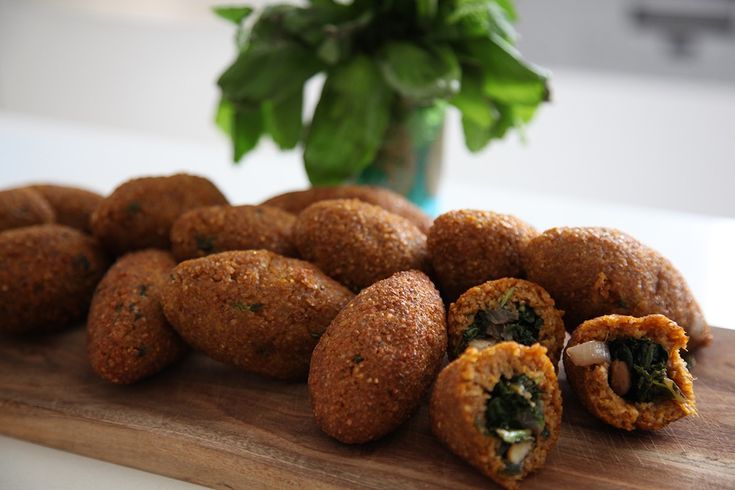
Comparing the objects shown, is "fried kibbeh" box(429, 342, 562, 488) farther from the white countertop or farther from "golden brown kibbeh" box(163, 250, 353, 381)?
the white countertop

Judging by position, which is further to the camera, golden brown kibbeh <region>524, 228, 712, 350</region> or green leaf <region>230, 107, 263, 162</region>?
green leaf <region>230, 107, 263, 162</region>

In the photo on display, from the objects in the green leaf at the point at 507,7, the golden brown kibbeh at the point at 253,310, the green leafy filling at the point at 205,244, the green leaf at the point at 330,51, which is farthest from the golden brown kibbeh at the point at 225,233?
the green leaf at the point at 507,7

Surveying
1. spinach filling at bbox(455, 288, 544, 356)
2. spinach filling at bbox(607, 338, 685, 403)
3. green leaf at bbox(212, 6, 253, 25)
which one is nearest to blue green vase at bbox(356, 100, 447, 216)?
green leaf at bbox(212, 6, 253, 25)

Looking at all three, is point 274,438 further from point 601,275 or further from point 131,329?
point 601,275

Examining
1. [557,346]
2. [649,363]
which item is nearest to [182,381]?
[557,346]

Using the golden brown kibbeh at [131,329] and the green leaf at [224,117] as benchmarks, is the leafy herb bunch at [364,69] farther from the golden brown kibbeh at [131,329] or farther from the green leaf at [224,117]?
the golden brown kibbeh at [131,329]
